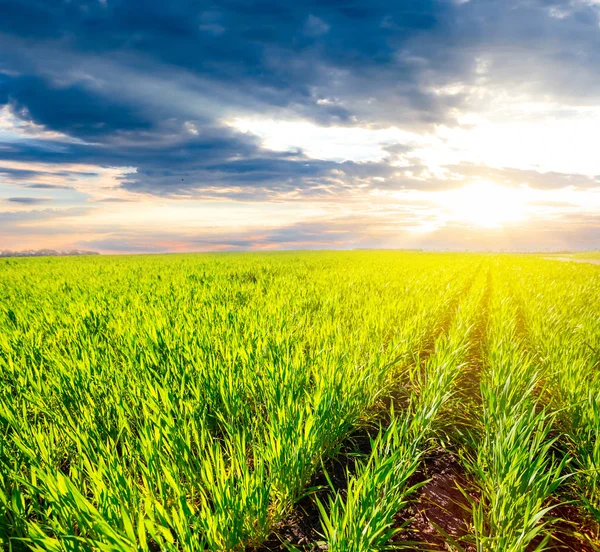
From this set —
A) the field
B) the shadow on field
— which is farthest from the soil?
the shadow on field

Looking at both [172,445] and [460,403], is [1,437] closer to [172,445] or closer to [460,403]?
[172,445]

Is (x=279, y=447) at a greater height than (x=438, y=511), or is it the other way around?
(x=279, y=447)

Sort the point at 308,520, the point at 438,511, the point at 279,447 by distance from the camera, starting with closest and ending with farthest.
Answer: the point at 279,447
the point at 308,520
the point at 438,511

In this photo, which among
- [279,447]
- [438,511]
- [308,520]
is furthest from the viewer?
[438,511]

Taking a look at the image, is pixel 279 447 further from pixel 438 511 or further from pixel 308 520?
pixel 438 511

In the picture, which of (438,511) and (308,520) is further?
(438,511)

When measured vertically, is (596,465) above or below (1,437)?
below

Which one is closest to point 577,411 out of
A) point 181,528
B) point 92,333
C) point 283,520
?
point 283,520

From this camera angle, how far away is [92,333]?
4.70m

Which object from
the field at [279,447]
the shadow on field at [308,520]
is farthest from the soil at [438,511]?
the shadow on field at [308,520]

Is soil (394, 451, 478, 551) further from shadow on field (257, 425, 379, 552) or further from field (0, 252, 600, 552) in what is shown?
shadow on field (257, 425, 379, 552)

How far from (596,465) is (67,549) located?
2.90 m

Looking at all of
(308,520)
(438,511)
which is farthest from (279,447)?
(438,511)

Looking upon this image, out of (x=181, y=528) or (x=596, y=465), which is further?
(x=596, y=465)
